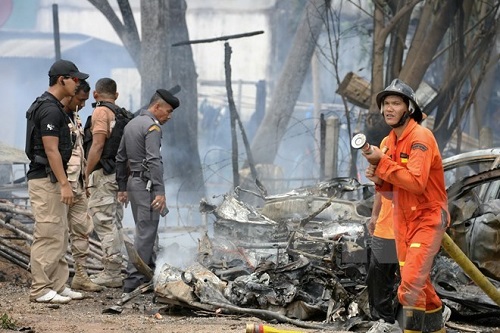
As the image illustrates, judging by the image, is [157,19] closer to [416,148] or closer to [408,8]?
[408,8]

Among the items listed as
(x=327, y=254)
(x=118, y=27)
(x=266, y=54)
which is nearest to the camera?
(x=327, y=254)

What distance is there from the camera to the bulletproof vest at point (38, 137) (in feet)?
26.8

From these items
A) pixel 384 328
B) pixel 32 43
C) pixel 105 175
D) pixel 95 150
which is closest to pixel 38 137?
pixel 95 150

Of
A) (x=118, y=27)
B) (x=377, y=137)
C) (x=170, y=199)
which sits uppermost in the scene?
(x=118, y=27)

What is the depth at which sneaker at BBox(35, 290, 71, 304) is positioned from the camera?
8305mm

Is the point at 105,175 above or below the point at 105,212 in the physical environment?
above

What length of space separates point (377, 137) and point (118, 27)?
21.2ft

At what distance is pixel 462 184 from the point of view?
27.8 feet

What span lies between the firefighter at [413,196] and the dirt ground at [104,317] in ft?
3.41

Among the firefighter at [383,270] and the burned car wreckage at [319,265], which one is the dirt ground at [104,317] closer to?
the burned car wreckage at [319,265]

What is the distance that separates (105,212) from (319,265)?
8.62 ft

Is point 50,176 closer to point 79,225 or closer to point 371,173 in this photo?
point 79,225

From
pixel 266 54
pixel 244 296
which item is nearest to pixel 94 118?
pixel 244 296

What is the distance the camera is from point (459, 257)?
6.56m
